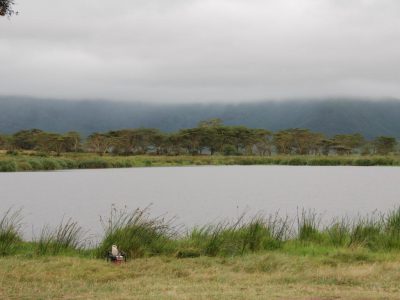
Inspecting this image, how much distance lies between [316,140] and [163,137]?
29.8 metres

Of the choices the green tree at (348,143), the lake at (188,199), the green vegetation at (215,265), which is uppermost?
the green tree at (348,143)

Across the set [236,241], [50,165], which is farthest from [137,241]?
[50,165]

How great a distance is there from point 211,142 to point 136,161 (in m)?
36.7

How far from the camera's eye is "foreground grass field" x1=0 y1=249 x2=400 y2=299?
28.3ft

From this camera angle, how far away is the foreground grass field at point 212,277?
8.64 m

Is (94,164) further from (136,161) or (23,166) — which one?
(23,166)

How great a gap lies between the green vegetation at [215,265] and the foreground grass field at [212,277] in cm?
2

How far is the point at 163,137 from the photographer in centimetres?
10638

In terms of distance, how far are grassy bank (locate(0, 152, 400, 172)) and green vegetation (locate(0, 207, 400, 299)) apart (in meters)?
44.1

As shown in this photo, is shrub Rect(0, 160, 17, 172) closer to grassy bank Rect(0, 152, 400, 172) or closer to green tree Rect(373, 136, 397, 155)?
grassy bank Rect(0, 152, 400, 172)

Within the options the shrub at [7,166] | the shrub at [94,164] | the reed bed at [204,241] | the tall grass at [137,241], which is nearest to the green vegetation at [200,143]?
the shrub at [94,164]

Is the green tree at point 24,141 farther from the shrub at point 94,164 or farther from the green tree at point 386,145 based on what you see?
the green tree at point 386,145

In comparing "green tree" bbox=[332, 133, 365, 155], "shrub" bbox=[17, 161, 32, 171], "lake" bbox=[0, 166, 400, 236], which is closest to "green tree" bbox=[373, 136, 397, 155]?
→ "green tree" bbox=[332, 133, 365, 155]

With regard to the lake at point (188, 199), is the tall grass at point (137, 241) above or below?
above
